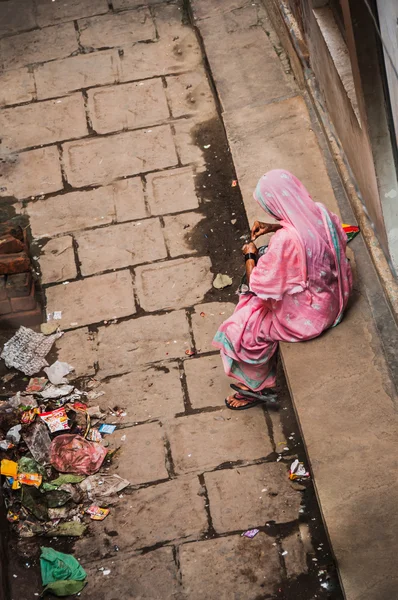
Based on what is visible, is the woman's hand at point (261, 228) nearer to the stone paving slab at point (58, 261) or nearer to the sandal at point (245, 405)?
the sandal at point (245, 405)

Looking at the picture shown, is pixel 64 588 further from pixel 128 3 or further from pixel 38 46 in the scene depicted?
pixel 128 3

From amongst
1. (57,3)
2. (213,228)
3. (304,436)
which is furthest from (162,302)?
(57,3)

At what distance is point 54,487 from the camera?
17.4 feet

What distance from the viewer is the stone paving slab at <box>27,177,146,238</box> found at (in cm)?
704

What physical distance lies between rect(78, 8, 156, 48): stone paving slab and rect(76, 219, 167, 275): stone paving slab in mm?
2582

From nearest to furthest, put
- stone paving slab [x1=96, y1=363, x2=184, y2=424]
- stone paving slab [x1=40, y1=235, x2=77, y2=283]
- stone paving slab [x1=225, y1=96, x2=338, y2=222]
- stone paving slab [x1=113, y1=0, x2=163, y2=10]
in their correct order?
stone paving slab [x1=96, y1=363, x2=184, y2=424], stone paving slab [x1=225, y1=96, x2=338, y2=222], stone paving slab [x1=40, y1=235, x2=77, y2=283], stone paving slab [x1=113, y1=0, x2=163, y2=10]

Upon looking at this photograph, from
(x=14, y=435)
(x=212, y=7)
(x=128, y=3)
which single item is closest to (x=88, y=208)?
(x=14, y=435)

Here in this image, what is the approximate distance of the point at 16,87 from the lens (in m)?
8.45

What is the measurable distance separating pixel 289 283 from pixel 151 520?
1546 millimetres

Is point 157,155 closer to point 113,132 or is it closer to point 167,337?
point 113,132

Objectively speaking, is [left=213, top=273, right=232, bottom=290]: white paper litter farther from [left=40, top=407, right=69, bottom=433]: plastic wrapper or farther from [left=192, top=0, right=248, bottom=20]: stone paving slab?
[left=192, top=0, right=248, bottom=20]: stone paving slab

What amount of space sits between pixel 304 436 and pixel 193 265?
202 centimetres

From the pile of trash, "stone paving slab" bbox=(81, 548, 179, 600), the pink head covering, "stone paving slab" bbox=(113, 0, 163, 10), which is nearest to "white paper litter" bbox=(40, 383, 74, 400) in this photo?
the pile of trash

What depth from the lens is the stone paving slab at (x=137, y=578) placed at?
15.8 feet
